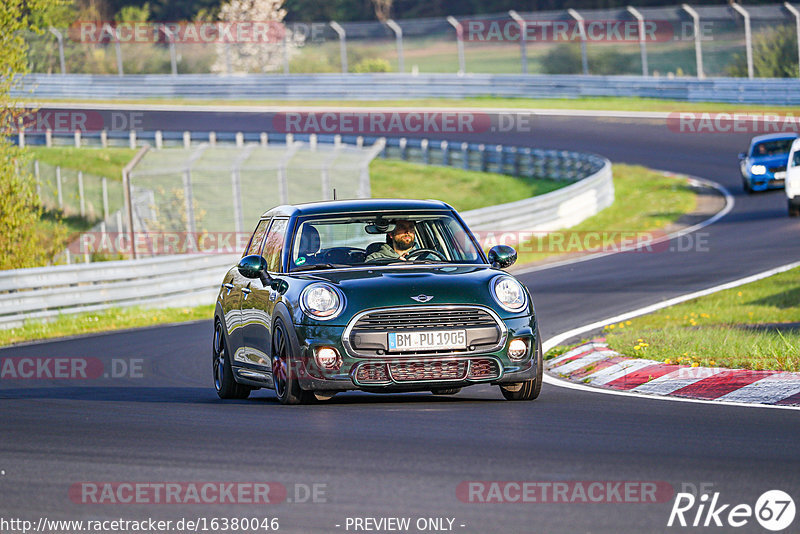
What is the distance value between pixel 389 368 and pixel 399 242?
Result: 1550 mm

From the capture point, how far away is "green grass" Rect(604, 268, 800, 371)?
1059cm

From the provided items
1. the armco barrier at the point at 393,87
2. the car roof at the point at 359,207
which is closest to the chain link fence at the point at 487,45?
the armco barrier at the point at 393,87

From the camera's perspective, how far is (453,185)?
40.0 metres

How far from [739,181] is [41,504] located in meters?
30.9

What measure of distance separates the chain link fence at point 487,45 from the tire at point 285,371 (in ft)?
129

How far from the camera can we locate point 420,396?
1023 centimetres

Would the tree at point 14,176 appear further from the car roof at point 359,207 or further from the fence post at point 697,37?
the fence post at point 697,37

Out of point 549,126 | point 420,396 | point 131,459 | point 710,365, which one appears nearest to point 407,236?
point 420,396

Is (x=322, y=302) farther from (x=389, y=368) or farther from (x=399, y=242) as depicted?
(x=399, y=242)

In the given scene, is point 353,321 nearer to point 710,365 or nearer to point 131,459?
point 131,459

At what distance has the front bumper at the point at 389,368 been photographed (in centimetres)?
882

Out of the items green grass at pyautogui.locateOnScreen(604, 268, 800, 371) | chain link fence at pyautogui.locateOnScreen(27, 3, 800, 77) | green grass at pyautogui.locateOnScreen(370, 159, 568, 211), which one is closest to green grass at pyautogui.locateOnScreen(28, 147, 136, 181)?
green grass at pyautogui.locateOnScreen(370, 159, 568, 211)

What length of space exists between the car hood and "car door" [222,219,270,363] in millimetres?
1389

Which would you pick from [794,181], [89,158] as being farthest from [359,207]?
[89,158]
